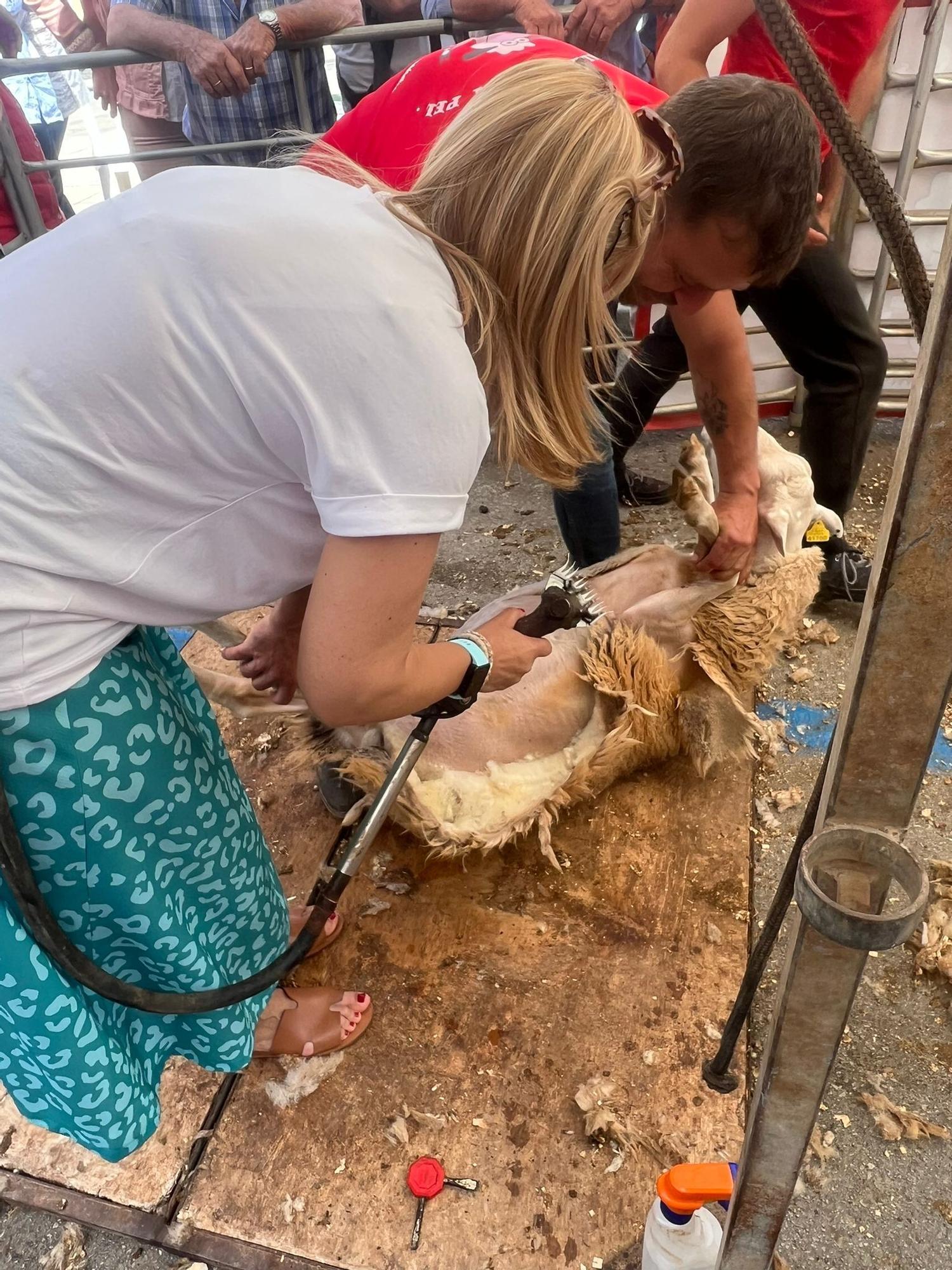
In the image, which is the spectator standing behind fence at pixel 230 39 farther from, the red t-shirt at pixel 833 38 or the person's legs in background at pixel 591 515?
the person's legs in background at pixel 591 515

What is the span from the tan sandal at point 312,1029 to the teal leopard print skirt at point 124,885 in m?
0.16

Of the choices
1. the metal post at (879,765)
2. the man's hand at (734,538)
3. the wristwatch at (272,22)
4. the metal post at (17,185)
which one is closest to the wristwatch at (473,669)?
the metal post at (879,765)

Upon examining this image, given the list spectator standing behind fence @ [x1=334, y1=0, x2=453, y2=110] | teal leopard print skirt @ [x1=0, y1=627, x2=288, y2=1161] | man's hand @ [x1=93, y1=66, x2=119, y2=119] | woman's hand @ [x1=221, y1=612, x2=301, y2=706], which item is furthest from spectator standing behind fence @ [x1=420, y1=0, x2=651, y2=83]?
teal leopard print skirt @ [x1=0, y1=627, x2=288, y2=1161]

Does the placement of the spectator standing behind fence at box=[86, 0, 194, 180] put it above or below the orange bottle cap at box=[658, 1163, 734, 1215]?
above

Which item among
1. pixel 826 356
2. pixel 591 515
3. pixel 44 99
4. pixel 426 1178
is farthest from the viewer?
pixel 44 99

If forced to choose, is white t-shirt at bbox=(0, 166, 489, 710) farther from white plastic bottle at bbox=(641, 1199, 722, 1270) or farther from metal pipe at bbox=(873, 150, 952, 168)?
metal pipe at bbox=(873, 150, 952, 168)

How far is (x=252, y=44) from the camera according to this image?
2859 mm

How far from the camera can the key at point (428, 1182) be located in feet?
4.67

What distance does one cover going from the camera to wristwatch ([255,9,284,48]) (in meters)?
2.89

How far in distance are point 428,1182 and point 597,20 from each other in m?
3.19

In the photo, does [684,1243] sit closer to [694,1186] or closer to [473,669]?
[694,1186]

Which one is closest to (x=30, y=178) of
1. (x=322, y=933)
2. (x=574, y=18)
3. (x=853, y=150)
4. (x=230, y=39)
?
(x=230, y=39)

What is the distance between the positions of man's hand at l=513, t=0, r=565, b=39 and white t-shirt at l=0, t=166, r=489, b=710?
7.42 feet

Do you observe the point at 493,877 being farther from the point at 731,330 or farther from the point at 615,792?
the point at 731,330
